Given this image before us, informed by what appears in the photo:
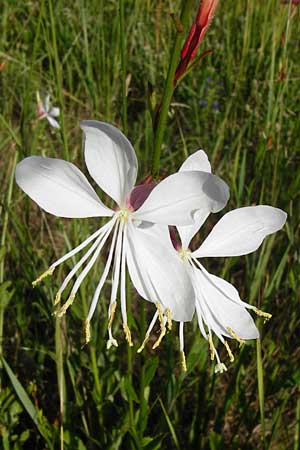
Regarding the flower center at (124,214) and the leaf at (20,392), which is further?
the leaf at (20,392)

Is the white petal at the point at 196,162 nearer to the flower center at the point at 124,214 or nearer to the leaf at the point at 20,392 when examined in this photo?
the flower center at the point at 124,214

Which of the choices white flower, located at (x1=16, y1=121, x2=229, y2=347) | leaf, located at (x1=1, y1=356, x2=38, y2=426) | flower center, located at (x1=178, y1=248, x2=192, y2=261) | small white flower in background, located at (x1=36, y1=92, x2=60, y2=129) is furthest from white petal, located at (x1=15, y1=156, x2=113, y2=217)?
small white flower in background, located at (x1=36, y1=92, x2=60, y2=129)

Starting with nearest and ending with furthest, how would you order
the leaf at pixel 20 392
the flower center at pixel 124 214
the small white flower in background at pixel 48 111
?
1. the flower center at pixel 124 214
2. the leaf at pixel 20 392
3. the small white flower in background at pixel 48 111

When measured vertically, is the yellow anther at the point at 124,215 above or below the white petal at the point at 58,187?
below

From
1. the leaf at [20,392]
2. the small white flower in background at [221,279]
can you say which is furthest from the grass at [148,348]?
the small white flower in background at [221,279]

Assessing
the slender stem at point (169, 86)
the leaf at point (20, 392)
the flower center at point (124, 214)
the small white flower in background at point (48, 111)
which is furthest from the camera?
the small white flower in background at point (48, 111)

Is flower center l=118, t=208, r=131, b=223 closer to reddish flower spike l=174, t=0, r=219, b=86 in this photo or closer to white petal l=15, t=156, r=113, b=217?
white petal l=15, t=156, r=113, b=217

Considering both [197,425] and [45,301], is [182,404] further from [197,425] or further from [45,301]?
[45,301]

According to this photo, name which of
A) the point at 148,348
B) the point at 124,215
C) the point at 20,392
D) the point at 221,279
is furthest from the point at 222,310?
the point at 148,348

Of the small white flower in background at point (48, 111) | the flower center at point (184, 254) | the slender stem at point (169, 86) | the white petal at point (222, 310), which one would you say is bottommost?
the small white flower in background at point (48, 111)

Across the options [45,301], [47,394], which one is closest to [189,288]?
[45,301]
